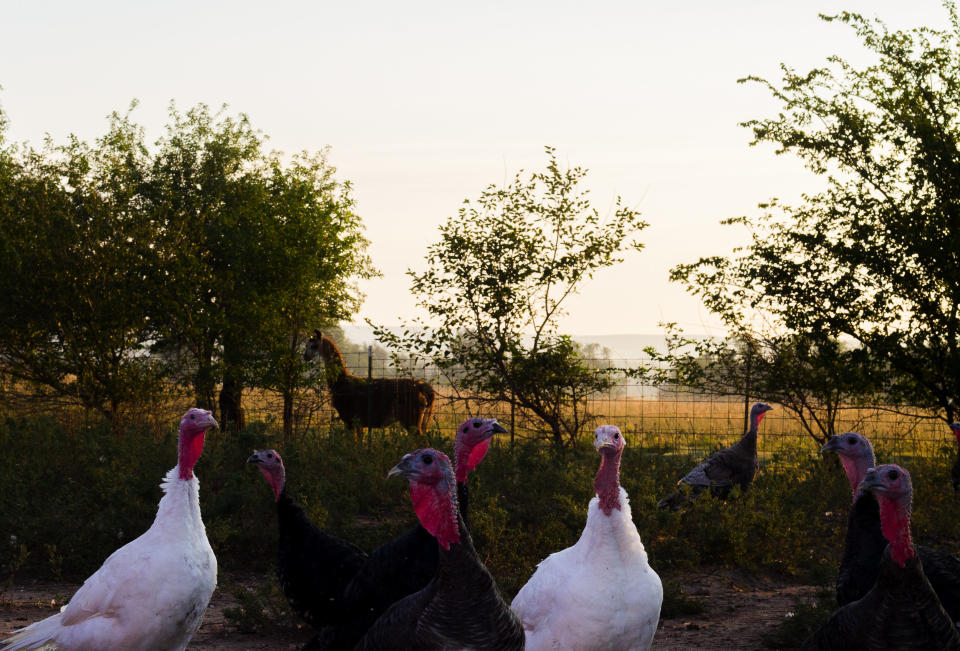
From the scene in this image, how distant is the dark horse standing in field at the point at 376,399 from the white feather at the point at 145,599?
12714 mm

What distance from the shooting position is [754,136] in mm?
14570

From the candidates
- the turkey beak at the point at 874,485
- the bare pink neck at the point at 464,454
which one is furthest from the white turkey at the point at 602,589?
the turkey beak at the point at 874,485

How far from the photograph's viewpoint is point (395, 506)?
10773 mm

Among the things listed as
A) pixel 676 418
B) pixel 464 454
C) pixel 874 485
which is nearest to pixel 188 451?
pixel 464 454

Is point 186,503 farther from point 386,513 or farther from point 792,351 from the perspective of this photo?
point 792,351

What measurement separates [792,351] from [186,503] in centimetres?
1018

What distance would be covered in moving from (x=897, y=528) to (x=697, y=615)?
3339 millimetres

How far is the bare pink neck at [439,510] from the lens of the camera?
414 centimetres

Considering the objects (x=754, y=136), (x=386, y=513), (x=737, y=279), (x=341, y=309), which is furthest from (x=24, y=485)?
(x=341, y=309)

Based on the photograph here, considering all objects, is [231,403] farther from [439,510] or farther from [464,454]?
[439,510]

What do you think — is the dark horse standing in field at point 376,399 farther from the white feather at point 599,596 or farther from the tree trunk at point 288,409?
the white feather at point 599,596

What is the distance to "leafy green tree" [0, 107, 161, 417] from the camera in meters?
17.0

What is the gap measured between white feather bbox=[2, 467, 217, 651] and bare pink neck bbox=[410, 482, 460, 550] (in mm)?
1940

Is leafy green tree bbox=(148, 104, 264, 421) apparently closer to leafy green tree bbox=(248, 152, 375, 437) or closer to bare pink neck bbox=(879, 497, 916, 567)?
leafy green tree bbox=(248, 152, 375, 437)
